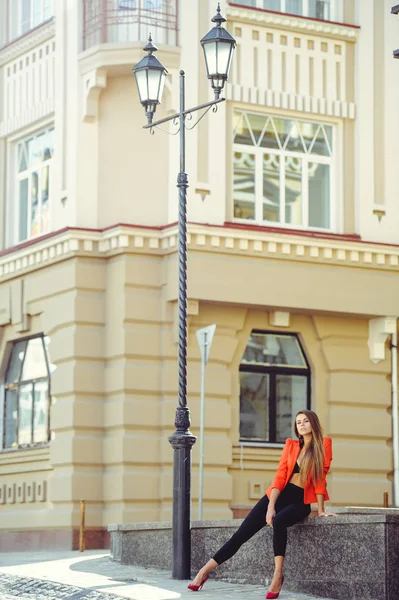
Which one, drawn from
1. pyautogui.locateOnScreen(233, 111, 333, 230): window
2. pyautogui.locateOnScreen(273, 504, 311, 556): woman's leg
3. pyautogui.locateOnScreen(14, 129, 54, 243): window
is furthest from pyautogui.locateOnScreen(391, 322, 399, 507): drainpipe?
pyautogui.locateOnScreen(273, 504, 311, 556): woman's leg

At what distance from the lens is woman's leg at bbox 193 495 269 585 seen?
52.4ft

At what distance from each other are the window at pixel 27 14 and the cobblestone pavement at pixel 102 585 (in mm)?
12016

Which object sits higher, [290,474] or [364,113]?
[364,113]

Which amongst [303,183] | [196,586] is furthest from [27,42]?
[196,586]

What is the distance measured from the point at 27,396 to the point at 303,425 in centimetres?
1401

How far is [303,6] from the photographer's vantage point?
28.5 metres

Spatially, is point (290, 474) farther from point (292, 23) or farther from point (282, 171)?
point (292, 23)

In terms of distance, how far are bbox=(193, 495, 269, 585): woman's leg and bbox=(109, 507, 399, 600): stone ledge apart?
42 cm

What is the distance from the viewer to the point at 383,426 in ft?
92.6

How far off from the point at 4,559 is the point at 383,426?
8.02 meters

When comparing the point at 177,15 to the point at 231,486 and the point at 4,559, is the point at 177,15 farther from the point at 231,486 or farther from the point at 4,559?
the point at 4,559

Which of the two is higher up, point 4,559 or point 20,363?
point 20,363

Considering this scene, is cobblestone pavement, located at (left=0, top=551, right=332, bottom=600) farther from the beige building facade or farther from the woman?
the beige building facade

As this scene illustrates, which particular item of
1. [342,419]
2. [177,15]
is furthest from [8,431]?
[177,15]
